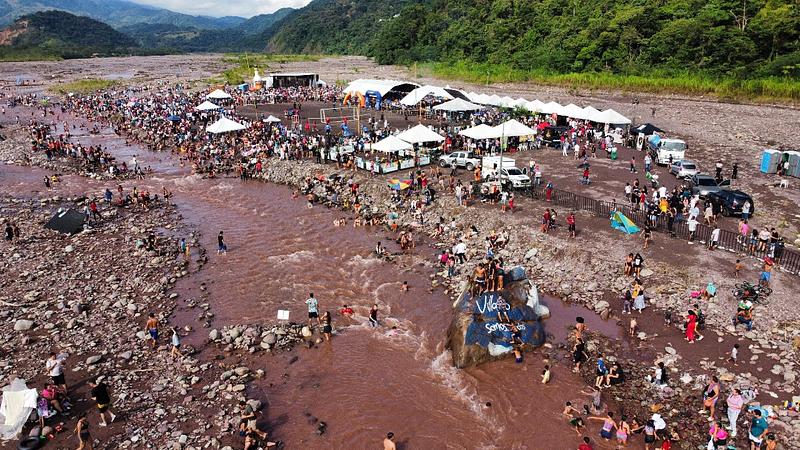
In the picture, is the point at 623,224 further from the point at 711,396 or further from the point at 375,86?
the point at 375,86

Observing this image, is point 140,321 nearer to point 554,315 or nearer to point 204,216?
point 204,216

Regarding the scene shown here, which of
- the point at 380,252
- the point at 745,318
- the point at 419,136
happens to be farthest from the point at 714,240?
the point at 419,136

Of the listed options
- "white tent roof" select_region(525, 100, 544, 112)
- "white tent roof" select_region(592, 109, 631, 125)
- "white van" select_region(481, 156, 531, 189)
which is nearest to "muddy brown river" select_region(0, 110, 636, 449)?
"white van" select_region(481, 156, 531, 189)

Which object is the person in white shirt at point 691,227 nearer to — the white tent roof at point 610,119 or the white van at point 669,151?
the white van at point 669,151

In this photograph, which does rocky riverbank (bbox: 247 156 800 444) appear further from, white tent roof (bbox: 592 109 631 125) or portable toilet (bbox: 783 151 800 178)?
white tent roof (bbox: 592 109 631 125)

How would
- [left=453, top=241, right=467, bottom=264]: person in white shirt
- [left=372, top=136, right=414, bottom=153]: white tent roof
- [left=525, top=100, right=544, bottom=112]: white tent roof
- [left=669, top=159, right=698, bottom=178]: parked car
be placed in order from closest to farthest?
[left=453, top=241, right=467, bottom=264]: person in white shirt < [left=669, top=159, right=698, bottom=178]: parked car < [left=372, top=136, right=414, bottom=153]: white tent roof < [left=525, top=100, right=544, bottom=112]: white tent roof

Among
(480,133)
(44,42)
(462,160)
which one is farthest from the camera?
(44,42)

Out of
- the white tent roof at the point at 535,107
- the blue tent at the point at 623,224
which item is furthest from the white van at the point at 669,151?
the white tent roof at the point at 535,107
